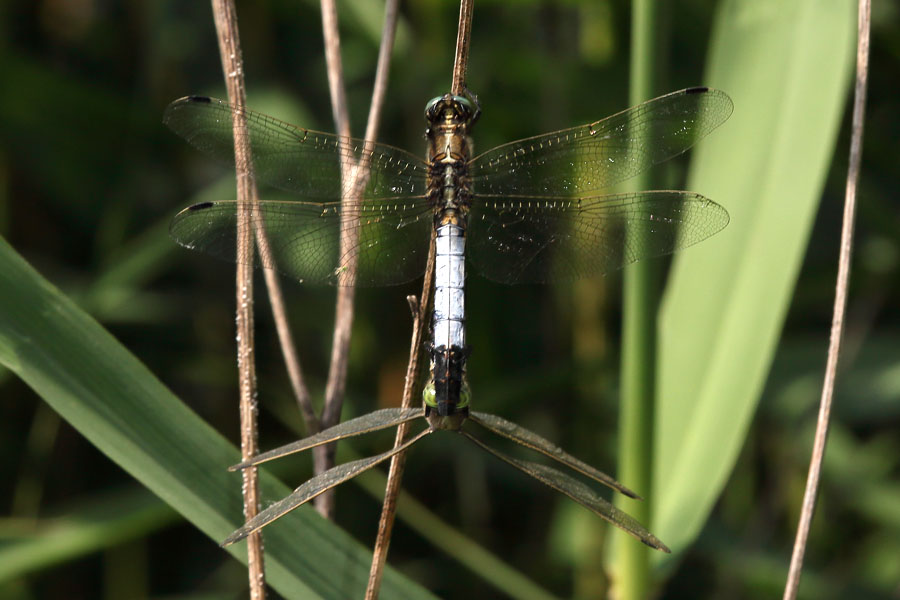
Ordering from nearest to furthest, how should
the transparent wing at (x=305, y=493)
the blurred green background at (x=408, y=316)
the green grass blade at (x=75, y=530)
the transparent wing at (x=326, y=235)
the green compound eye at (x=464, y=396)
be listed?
the transparent wing at (x=305, y=493) < the green compound eye at (x=464, y=396) < the transparent wing at (x=326, y=235) < the green grass blade at (x=75, y=530) < the blurred green background at (x=408, y=316)

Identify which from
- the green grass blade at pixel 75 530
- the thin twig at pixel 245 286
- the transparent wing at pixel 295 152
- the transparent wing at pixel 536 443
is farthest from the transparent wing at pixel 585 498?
the green grass blade at pixel 75 530

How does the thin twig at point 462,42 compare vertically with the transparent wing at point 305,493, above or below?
above

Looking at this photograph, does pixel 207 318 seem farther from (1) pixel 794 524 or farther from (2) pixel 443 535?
(1) pixel 794 524

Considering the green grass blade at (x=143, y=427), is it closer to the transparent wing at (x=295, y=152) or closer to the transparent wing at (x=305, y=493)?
the transparent wing at (x=305, y=493)

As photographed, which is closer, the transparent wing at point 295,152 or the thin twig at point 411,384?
the thin twig at point 411,384

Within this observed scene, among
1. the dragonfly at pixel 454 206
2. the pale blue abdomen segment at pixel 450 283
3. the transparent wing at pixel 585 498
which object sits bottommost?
the transparent wing at pixel 585 498

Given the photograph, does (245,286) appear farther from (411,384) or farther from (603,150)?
(603,150)
